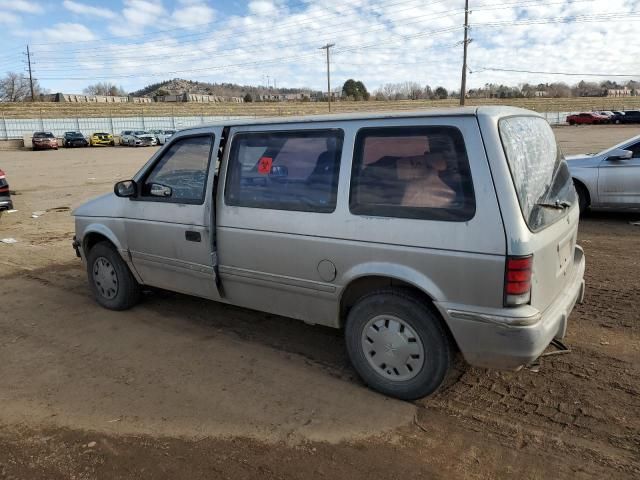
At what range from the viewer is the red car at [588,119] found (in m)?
54.0

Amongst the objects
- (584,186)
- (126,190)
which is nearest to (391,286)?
(126,190)

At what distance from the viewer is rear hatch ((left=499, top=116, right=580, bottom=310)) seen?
2928 mm

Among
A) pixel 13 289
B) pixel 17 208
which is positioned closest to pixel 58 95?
pixel 17 208

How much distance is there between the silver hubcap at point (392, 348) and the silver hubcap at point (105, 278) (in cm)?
297

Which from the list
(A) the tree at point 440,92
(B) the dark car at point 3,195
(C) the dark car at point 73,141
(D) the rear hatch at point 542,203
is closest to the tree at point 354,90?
(A) the tree at point 440,92

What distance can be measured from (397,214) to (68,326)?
351cm

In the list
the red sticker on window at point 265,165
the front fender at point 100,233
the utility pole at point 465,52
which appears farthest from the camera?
the utility pole at point 465,52

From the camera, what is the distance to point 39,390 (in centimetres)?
370

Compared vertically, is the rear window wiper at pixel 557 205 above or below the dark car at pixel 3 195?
above

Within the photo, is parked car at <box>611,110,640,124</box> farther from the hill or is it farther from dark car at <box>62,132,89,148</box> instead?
→ the hill

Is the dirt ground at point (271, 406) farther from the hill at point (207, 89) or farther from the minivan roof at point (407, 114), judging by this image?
the hill at point (207, 89)

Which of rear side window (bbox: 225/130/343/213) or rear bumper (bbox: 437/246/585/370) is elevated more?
rear side window (bbox: 225/130/343/213)

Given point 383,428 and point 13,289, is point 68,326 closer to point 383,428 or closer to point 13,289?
point 13,289

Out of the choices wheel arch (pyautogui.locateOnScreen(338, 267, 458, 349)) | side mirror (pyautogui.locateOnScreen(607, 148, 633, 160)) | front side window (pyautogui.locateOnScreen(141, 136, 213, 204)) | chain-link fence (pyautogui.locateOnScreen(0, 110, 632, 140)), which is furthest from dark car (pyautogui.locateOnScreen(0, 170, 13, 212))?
chain-link fence (pyautogui.locateOnScreen(0, 110, 632, 140))
